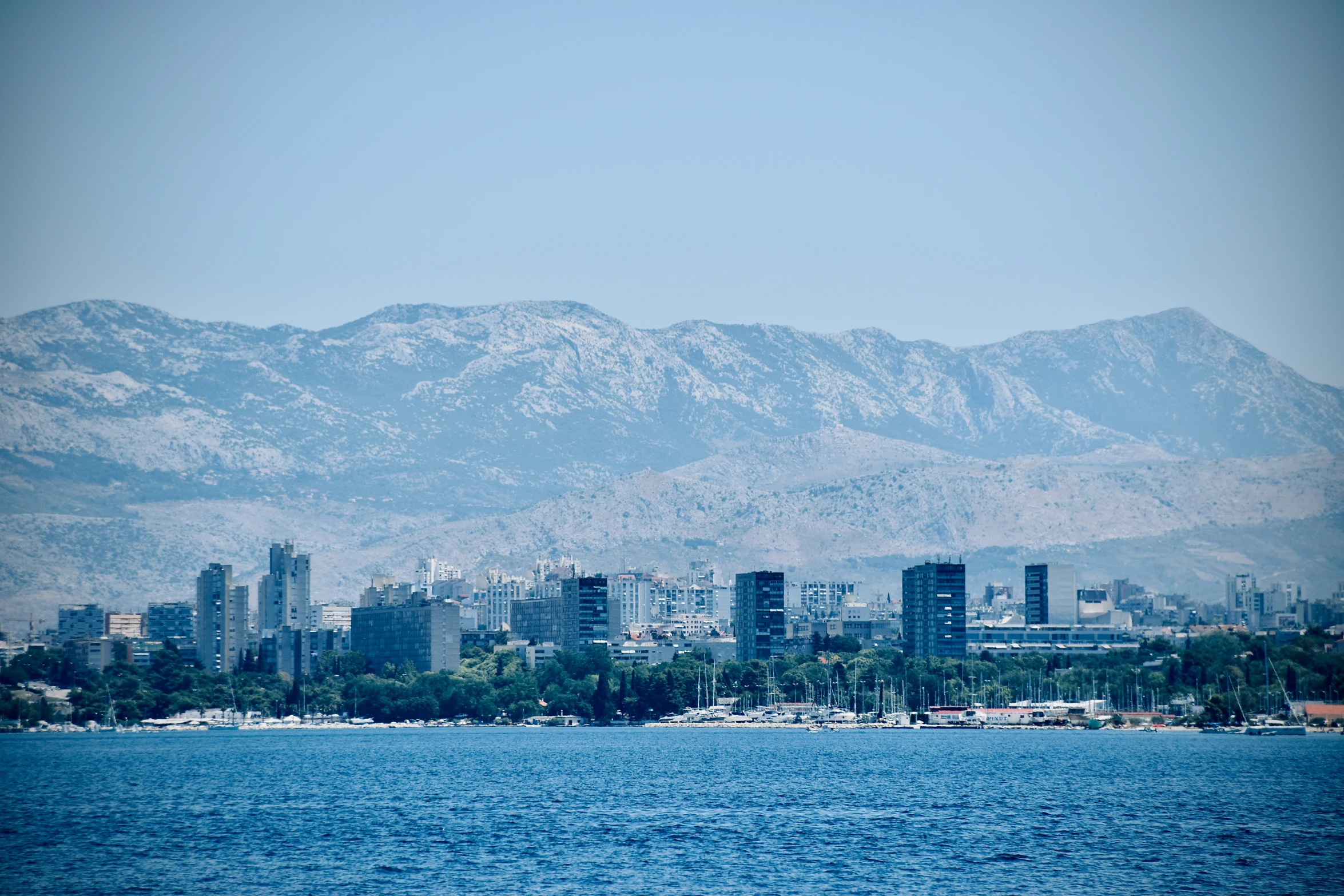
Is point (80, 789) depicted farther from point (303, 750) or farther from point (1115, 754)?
point (1115, 754)

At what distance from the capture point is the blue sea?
285 ft

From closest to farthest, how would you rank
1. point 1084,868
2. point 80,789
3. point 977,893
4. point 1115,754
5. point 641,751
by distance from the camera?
point 977,893
point 1084,868
point 80,789
point 1115,754
point 641,751

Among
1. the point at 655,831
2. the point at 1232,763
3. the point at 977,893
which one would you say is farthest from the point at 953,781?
the point at 977,893

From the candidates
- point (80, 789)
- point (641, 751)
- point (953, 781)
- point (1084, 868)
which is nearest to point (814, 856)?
point (1084, 868)

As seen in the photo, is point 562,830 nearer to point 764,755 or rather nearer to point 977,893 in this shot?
point 977,893

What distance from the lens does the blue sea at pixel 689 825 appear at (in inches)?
3420

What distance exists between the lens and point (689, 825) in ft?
357

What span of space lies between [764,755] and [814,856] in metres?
79.2

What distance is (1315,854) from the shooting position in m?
93.0

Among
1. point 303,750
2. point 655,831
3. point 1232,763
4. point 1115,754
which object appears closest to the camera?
point 655,831

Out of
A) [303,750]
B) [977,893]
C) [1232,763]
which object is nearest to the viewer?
[977,893]

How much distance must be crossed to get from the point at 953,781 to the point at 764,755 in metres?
35.4

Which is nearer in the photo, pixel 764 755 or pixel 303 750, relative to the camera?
pixel 764 755

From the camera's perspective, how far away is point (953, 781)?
13988cm
